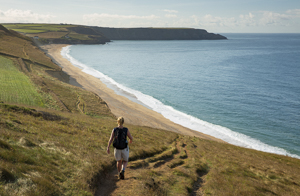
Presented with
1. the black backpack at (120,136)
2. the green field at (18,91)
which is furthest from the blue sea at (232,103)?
the black backpack at (120,136)

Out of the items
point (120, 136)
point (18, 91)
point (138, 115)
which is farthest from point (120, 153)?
point (138, 115)

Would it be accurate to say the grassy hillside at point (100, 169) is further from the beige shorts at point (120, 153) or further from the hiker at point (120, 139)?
the hiker at point (120, 139)

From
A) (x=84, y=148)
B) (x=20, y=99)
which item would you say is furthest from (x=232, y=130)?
(x=20, y=99)

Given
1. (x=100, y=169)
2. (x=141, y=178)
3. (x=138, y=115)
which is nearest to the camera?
(x=141, y=178)

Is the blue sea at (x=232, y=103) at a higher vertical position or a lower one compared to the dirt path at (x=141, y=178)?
lower

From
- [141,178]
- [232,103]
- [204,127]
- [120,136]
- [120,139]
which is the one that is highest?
[120,136]

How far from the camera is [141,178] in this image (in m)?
10.5

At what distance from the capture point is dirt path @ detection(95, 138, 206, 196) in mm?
9328

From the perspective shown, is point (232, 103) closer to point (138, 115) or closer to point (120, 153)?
point (138, 115)

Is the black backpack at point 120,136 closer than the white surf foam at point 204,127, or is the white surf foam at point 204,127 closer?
the black backpack at point 120,136

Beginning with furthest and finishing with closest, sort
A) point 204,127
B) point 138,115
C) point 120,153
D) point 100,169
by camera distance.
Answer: point 138,115 → point 204,127 → point 100,169 → point 120,153

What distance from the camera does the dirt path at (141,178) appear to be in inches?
367

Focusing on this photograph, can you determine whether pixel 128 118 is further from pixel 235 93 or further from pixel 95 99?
pixel 235 93

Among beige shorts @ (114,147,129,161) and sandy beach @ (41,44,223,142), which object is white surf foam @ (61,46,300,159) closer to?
sandy beach @ (41,44,223,142)
